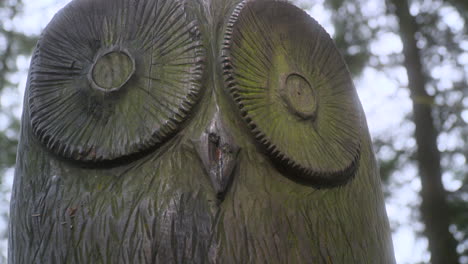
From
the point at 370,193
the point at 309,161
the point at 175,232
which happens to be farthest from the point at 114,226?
the point at 370,193

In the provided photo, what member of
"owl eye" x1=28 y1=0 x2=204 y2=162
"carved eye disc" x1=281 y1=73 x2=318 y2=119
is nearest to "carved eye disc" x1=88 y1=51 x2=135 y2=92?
"owl eye" x1=28 y1=0 x2=204 y2=162

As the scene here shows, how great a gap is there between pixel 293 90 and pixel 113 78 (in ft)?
1.81

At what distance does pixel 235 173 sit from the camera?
1392mm

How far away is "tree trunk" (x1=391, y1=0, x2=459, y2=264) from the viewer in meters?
3.70

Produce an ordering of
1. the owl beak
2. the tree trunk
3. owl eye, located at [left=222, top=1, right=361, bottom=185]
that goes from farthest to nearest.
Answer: the tree trunk
owl eye, located at [left=222, top=1, right=361, bottom=185]
the owl beak

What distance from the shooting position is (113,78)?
60.1 inches

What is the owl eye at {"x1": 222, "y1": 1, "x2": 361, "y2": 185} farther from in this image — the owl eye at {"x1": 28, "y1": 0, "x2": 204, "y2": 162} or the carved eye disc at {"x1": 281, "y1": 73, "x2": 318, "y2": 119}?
the owl eye at {"x1": 28, "y1": 0, "x2": 204, "y2": 162}

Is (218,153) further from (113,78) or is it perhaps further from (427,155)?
(427,155)

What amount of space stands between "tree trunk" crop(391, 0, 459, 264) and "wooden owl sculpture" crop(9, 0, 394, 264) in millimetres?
2238

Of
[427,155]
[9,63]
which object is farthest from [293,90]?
[9,63]

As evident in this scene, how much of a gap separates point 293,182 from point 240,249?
277mm

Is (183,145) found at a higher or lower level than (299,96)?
lower

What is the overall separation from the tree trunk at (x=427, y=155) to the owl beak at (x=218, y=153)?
9.19ft

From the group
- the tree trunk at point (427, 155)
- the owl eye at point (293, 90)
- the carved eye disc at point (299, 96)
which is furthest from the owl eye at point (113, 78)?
the tree trunk at point (427, 155)
